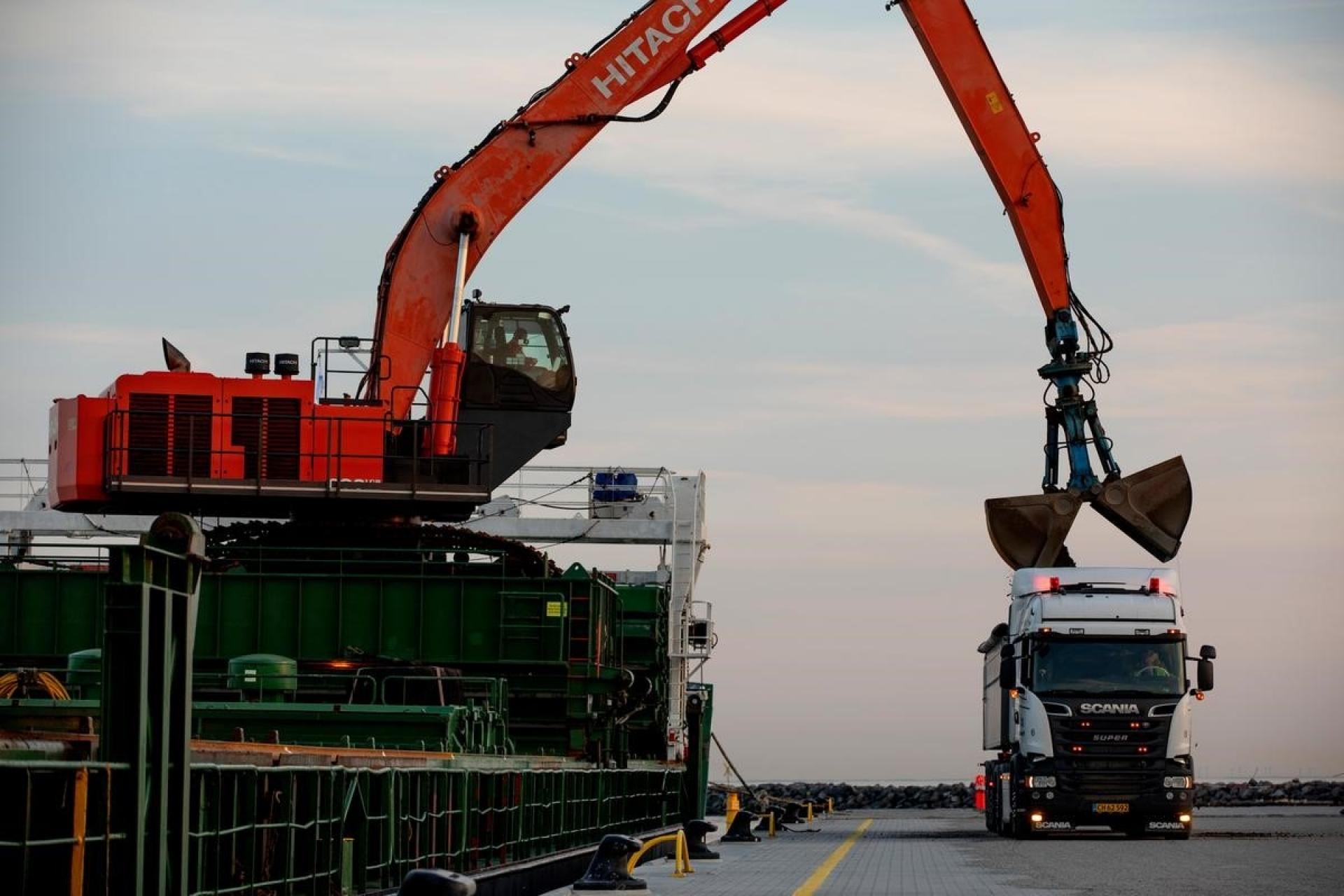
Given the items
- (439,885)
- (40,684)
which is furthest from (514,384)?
(439,885)

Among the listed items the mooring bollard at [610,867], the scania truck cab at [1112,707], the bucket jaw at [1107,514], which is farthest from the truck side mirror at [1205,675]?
the mooring bollard at [610,867]

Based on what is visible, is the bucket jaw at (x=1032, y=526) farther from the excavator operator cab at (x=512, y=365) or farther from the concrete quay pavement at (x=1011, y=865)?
the excavator operator cab at (x=512, y=365)

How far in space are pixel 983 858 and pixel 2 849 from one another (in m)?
17.3

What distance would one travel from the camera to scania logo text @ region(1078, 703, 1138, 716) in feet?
99.5

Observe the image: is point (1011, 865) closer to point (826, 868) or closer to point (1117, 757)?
point (826, 868)

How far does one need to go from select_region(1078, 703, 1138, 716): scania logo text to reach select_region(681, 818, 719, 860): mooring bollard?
8519 mm

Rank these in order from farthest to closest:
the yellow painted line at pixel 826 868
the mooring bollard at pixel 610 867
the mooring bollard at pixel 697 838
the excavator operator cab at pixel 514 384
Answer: the excavator operator cab at pixel 514 384 → the mooring bollard at pixel 697 838 → the yellow painted line at pixel 826 868 → the mooring bollard at pixel 610 867

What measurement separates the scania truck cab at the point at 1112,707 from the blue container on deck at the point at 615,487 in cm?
1549

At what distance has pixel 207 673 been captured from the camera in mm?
23609

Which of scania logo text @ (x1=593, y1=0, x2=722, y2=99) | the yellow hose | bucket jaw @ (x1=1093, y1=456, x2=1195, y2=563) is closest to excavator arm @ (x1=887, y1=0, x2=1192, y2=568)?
bucket jaw @ (x1=1093, y1=456, x2=1195, y2=563)

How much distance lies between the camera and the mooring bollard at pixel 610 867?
16.8 m

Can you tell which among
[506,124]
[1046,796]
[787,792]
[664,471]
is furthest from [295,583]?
[787,792]

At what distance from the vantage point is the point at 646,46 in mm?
30391

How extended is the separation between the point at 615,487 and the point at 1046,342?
39.2ft
